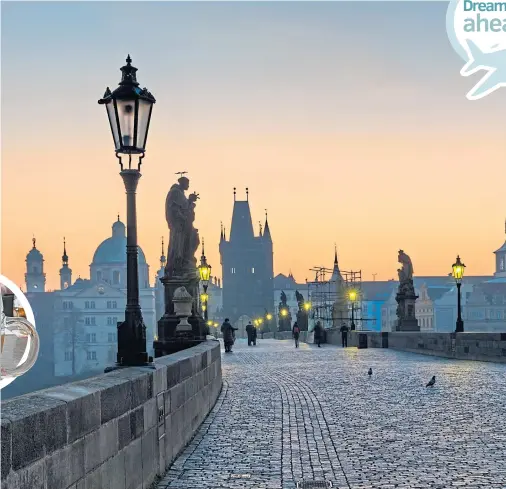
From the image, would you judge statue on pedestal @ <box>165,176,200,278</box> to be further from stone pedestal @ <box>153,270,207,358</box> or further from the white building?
the white building

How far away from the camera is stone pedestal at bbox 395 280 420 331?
43250 mm

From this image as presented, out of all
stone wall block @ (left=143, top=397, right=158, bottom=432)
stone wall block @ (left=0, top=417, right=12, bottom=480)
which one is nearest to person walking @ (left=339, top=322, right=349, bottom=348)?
stone wall block @ (left=143, top=397, right=158, bottom=432)

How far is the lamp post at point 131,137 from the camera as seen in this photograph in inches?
356

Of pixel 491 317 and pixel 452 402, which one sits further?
pixel 491 317

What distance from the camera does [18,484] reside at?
4219 millimetres

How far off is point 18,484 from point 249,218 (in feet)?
618

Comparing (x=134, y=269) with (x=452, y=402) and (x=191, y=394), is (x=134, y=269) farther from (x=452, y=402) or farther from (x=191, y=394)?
(x=452, y=402)

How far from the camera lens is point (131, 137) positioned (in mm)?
9312

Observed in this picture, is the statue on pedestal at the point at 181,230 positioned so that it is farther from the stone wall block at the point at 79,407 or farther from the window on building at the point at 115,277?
the window on building at the point at 115,277

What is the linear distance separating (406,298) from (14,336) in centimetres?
4040

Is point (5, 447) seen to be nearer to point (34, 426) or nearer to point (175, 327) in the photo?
point (34, 426)

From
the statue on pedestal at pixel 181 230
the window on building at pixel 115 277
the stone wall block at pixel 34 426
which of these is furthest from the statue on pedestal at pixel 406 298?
the window on building at pixel 115 277

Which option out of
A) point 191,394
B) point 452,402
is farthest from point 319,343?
point 191,394

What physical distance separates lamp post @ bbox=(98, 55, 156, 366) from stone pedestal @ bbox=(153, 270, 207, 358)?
41.2 feet
